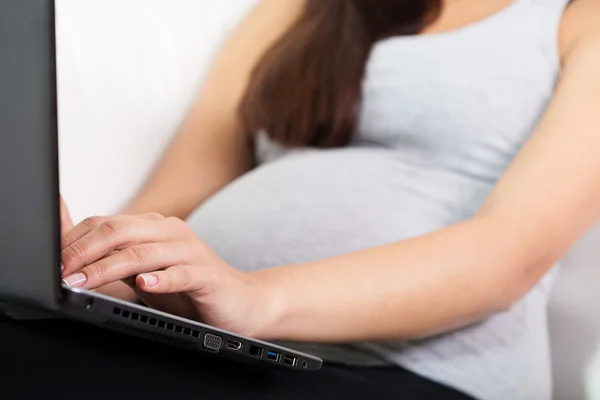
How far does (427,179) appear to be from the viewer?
84 cm

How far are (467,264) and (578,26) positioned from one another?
1.21 ft

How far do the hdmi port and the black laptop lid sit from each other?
0.13 metres

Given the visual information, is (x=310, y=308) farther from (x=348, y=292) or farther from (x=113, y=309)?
(x=113, y=309)

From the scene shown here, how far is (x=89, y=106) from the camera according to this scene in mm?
982

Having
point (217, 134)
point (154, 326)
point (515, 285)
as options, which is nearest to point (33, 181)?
point (154, 326)

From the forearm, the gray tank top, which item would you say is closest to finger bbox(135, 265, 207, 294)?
the forearm

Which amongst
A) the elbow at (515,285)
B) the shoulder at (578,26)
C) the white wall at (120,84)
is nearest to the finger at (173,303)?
the elbow at (515,285)

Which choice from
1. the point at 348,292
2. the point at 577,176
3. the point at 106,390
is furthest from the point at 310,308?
the point at 577,176

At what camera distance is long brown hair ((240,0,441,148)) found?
3.09 feet

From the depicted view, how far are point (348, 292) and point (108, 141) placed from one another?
492 mm

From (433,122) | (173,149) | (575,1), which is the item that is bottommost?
(173,149)

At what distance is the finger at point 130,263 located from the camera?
1.51 feet

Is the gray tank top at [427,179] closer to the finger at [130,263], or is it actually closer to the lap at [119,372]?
the lap at [119,372]

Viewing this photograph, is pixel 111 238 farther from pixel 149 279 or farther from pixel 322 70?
pixel 322 70
